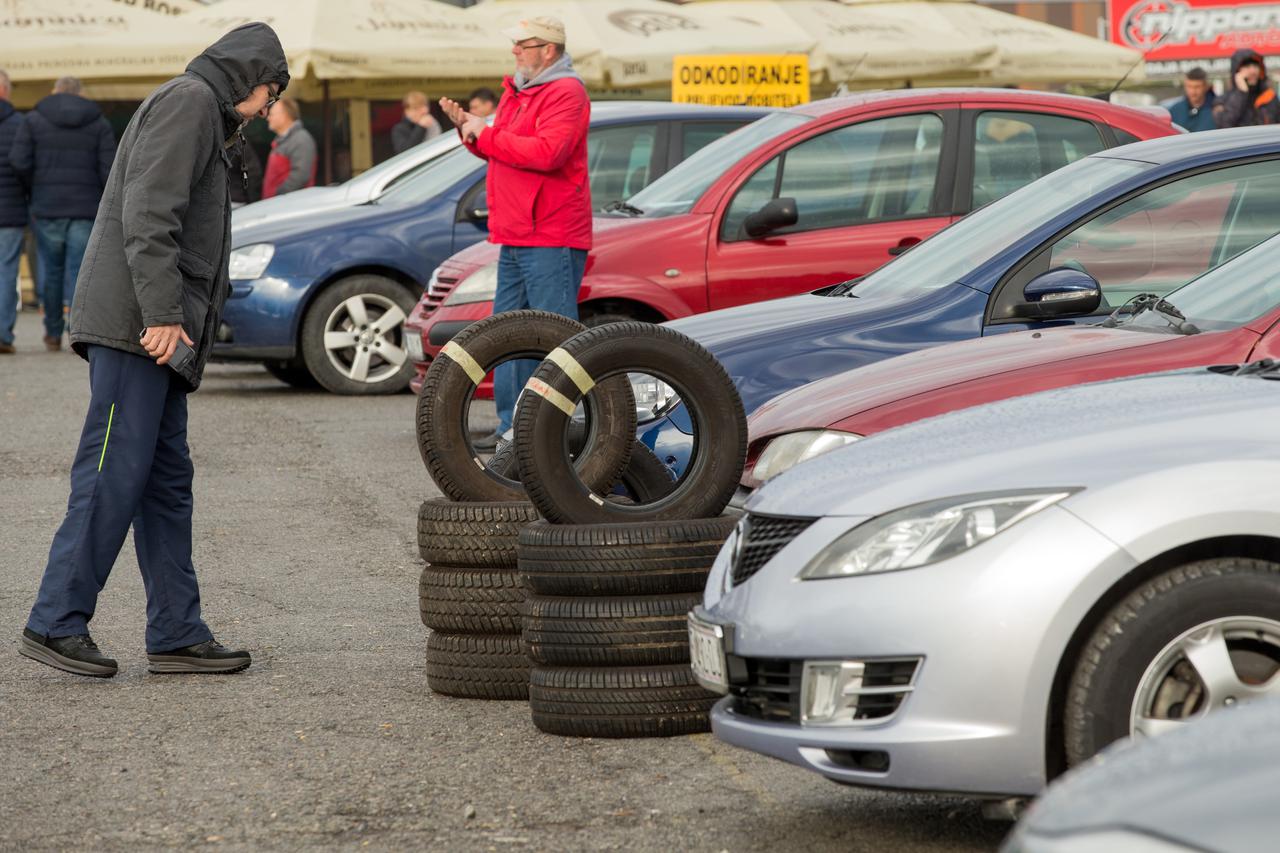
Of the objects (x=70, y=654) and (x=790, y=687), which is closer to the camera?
(x=790, y=687)

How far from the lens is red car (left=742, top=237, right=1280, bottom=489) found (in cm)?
532

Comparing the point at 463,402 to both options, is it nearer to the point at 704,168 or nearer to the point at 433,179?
the point at 704,168

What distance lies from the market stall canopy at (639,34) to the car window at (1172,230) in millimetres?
13690

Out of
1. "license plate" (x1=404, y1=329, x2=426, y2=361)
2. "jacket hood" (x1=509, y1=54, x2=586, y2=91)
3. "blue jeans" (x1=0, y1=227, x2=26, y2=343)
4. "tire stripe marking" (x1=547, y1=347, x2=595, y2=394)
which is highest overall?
"jacket hood" (x1=509, y1=54, x2=586, y2=91)

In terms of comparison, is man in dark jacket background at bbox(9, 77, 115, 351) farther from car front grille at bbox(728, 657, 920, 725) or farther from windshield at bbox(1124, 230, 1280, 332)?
car front grille at bbox(728, 657, 920, 725)

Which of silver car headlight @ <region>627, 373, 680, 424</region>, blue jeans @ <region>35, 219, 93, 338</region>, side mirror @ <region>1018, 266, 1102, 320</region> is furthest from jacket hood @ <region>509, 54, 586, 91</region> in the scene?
blue jeans @ <region>35, 219, 93, 338</region>

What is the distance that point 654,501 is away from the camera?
5508 mm

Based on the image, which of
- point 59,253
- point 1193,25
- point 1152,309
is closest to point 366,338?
point 59,253

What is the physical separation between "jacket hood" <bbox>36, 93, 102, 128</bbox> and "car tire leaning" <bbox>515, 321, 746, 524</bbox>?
39.6 ft

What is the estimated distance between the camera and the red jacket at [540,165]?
923 cm

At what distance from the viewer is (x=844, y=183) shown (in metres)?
10.1

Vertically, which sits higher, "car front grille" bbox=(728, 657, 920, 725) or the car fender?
"car front grille" bbox=(728, 657, 920, 725)

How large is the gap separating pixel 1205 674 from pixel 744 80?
555 inches

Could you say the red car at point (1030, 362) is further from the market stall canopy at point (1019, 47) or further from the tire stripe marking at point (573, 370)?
the market stall canopy at point (1019, 47)
